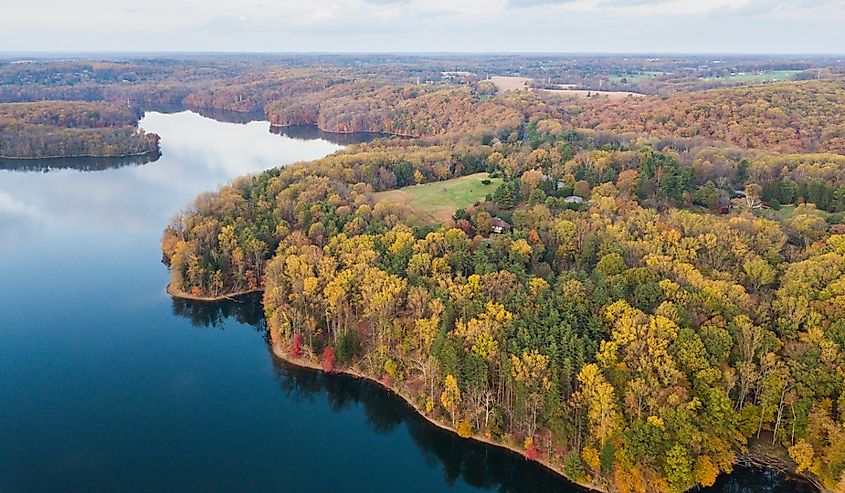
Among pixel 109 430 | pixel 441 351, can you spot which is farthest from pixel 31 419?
pixel 441 351

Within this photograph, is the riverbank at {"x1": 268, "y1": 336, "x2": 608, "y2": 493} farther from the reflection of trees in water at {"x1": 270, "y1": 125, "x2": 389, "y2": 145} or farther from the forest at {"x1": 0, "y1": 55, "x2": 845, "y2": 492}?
the reflection of trees in water at {"x1": 270, "y1": 125, "x2": 389, "y2": 145}

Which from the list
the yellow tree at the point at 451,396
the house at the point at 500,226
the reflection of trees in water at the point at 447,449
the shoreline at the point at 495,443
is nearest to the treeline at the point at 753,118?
the house at the point at 500,226

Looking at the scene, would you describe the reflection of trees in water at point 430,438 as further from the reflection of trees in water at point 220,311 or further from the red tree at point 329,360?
the reflection of trees in water at point 220,311

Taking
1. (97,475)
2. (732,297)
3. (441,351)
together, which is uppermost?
(732,297)

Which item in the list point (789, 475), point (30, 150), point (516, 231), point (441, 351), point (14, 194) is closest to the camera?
point (789, 475)

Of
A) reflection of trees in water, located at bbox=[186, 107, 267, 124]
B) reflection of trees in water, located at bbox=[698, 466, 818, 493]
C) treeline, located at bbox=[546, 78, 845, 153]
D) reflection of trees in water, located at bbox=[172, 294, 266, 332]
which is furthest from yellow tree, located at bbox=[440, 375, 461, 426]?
reflection of trees in water, located at bbox=[186, 107, 267, 124]

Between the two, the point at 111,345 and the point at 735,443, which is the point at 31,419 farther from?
the point at 735,443
